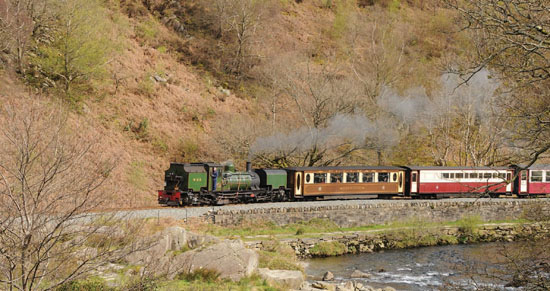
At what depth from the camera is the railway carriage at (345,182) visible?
29.3m

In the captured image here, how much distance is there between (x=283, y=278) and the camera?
55.1ft

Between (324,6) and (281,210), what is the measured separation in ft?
151

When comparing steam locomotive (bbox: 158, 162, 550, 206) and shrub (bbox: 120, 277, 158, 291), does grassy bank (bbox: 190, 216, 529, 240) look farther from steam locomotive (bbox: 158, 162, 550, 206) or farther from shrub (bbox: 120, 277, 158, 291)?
shrub (bbox: 120, 277, 158, 291)

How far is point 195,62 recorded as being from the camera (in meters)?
48.3

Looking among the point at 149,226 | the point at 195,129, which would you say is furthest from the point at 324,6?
the point at 149,226

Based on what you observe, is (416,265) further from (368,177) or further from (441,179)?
(441,179)

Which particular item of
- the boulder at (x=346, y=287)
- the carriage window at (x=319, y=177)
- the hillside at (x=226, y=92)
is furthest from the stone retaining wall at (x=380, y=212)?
the boulder at (x=346, y=287)

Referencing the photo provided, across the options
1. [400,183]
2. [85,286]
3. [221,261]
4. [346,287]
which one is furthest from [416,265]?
[85,286]

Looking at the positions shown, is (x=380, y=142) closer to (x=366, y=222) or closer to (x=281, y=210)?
(x=366, y=222)

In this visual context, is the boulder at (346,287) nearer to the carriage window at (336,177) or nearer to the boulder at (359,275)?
the boulder at (359,275)

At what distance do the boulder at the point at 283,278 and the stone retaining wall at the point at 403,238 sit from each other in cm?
420

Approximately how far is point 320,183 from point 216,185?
654cm

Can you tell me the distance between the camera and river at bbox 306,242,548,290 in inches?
776

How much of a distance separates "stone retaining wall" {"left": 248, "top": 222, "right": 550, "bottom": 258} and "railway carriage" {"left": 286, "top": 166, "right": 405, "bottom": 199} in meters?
4.54
